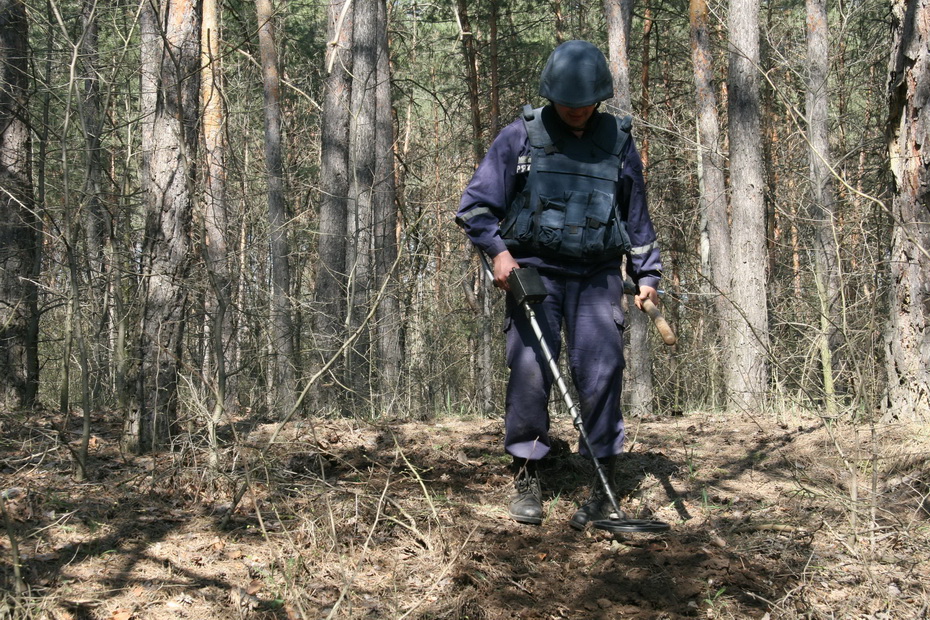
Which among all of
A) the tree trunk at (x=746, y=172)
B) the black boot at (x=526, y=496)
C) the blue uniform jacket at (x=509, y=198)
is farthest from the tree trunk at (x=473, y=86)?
the black boot at (x=526, y=496)

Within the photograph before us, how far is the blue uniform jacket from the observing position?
161 inches

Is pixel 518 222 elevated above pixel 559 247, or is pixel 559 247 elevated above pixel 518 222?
pixel 518 222

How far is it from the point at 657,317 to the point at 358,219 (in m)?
6.99

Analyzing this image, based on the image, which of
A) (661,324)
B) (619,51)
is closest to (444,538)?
(661,324)

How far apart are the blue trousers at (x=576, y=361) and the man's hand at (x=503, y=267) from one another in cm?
12

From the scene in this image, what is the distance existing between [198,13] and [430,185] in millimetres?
12615

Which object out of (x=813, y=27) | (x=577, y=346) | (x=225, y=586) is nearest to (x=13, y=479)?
(x=225, y=586)

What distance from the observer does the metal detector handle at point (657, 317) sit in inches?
151

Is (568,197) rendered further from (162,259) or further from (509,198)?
(162,259)

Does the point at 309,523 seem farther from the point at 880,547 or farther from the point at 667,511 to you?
the point at 880,547

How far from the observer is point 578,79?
12.8ft

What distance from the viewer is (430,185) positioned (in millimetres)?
17703

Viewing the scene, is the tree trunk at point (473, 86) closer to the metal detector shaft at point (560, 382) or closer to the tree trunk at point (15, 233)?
the tree trunk at point (15, 233)

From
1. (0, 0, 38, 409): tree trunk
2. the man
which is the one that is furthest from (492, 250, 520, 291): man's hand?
(0, 0, 38, 409): tree trunk
